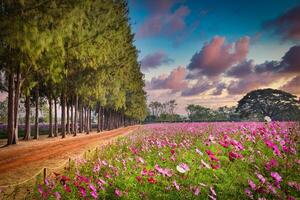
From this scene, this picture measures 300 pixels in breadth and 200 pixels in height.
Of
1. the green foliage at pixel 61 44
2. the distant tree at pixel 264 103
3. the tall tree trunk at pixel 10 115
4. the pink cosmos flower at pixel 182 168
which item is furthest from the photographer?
the distant tree at pixel 264 103

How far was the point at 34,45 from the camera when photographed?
507 inches

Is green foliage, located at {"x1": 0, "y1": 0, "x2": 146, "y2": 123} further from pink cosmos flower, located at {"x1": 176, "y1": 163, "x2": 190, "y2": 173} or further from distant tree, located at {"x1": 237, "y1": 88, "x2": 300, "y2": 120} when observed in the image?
distant tree, located at {"x1": 237, "y1": 88, "x2": 300, "y2": 120}

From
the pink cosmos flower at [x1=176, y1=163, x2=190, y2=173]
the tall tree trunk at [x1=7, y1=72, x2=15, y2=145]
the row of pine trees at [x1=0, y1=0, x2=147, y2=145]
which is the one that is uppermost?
the row of pine trees at [x1=0, y1=0, x2=147, y2=145]

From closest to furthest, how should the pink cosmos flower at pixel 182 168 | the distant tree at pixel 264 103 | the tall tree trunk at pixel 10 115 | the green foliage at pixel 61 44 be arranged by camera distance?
the pink cosmos flower at pixel 182 168 < the green foliage at pixel 61 44 < the tall tree trunk at pixel 10 115 < the distant tree at pixel 264 103

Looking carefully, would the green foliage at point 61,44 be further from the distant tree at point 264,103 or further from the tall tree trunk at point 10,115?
the distant tree at point 264,103

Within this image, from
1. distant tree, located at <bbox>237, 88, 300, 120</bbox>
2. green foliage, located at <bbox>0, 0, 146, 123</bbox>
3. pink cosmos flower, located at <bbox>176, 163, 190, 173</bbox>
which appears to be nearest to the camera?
pink cosmos flower, located at <bbox>176, 163, 190, 173</bbox>

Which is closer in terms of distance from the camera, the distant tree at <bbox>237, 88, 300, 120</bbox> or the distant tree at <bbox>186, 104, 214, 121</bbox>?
the distant tree at <bbox>237, 88, 300, 120</bbox>

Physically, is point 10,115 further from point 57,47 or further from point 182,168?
point 182,168

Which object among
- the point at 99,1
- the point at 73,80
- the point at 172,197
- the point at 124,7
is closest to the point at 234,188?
the point at 172,197

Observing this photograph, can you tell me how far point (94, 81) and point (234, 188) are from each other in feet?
81.7

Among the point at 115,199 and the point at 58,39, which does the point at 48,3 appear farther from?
the point at 115,199

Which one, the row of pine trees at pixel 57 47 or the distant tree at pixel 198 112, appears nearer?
the row of pine trees at pixel 57 47

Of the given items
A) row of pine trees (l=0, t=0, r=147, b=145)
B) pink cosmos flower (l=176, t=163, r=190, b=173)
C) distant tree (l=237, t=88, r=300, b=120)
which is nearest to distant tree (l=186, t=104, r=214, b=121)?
distant tree (l=237, t=88, r=300, b=120)

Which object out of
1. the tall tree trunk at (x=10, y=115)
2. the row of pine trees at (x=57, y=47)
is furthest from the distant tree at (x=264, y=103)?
the tall tree trunk at (x=10, y=115)
